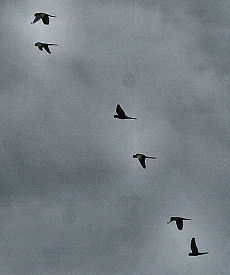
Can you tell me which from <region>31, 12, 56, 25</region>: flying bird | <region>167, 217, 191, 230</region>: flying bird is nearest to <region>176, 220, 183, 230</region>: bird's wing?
<region>167, 217, 191, 230</region>: flying bird

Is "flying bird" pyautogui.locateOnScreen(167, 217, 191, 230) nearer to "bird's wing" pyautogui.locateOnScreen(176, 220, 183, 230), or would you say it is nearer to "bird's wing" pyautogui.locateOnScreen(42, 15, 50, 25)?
"bird's wing" pyautogui.locateOnScreen(176, 220, 183, 230)

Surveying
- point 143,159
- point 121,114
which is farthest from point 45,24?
point 143,159

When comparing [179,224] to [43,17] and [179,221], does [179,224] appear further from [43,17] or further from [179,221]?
[43,17]

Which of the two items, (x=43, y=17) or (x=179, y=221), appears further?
(x=179, y=221)

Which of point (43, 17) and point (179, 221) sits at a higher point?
point (43, 17)

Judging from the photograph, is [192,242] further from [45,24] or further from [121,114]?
[45,24]

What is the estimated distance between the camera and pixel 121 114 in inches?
4579

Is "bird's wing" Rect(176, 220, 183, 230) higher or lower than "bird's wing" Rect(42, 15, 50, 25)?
lower

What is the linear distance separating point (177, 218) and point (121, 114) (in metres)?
24.9

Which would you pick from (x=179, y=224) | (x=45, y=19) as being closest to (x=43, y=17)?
(x=45, y=19)

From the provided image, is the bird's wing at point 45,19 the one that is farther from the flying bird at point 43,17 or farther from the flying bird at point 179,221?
the flying bird at point 179,221

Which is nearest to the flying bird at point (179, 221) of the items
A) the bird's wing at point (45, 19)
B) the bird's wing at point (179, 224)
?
the bird's wing at point (179, 224)

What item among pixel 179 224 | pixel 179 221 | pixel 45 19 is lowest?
pixel 179 224

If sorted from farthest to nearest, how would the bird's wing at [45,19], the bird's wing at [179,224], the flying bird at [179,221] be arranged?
the flying bird at [179,221], the bird's wing at [179,224], the bird's wing at [45,19]
